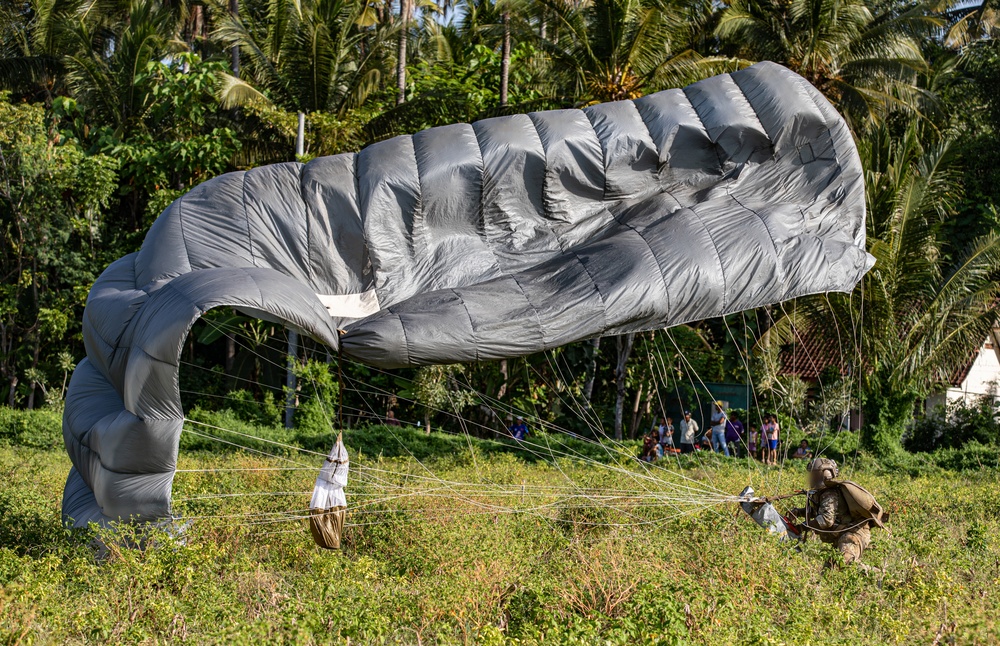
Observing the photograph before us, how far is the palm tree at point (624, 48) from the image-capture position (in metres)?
18.0

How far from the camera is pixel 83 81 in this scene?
2275cm

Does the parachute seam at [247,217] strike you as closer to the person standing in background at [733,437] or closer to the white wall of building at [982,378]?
the person standing in background at [733,437]

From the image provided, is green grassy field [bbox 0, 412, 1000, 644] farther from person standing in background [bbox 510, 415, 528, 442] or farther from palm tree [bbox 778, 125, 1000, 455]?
person standing in background [bbox 510, 415, 528, 442]

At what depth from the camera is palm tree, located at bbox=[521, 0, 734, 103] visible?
59.1 feet

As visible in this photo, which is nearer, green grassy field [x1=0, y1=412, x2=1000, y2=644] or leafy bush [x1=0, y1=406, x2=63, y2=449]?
green grassy field [x1=0, y1=412, x2=1000, y2=644]

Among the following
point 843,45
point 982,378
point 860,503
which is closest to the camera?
point 860,503

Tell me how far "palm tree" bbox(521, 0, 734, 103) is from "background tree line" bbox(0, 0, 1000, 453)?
0.13ft

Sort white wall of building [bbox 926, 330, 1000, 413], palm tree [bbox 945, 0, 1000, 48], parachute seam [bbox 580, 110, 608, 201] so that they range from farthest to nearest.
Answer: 1. palm tree [bbox 945, 0, 1000, 48]
2. white wall of building [bbox 926, 330, 1000, 413]
3. parachute seam [bbox 580, 110, 608, 201]

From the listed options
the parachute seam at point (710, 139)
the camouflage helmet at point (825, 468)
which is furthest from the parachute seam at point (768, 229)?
the camouflage helmet at point (825, 468)

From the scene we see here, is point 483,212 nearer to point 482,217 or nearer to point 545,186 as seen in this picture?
point 482,217

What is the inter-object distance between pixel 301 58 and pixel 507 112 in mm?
4430

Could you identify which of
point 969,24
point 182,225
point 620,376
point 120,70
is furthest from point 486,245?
point 969,24

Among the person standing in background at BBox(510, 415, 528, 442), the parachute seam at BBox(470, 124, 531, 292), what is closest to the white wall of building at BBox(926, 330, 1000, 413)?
the person standing in background at BBox(510, 415, 528, 442)

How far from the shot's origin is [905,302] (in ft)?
57.1
